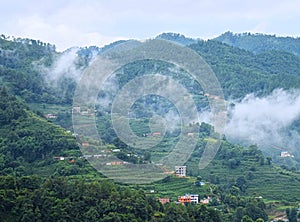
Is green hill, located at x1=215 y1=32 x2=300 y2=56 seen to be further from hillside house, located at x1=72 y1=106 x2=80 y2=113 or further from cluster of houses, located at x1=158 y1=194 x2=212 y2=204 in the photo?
cluster of houses, located at x1=158 y1=194 x2=212 y2=204

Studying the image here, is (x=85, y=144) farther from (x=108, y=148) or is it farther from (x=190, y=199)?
(x=190, y=199)

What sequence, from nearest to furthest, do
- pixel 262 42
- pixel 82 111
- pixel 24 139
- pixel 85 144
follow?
pixel 24 139 < pixel 85 144 < pixel 82 111 < pixel 262 42

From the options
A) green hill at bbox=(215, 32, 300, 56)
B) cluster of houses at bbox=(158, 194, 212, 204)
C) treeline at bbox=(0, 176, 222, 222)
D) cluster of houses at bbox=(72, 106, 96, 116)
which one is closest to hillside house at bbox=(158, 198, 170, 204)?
cluster of houses at bbox=(158, 194, 212, 204)

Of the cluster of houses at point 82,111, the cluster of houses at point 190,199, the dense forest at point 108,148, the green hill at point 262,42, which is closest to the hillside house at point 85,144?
the dense forest at point 108,148

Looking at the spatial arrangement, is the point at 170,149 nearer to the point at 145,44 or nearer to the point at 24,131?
the point at 24,131

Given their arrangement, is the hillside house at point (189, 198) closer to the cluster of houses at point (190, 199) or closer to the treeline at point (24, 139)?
the cluster of houses at point (190, 199)

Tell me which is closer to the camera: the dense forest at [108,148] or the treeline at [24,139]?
the dense forest at [108,148]

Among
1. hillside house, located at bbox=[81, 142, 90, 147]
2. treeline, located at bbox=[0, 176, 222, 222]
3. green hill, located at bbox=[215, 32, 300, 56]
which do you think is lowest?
treeline, located at bbox=[0, 176, 222, 222]

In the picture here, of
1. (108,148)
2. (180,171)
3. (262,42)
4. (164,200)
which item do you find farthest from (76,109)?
(262,42)

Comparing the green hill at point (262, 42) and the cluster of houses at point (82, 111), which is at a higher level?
the green hill at point (262, 42)
